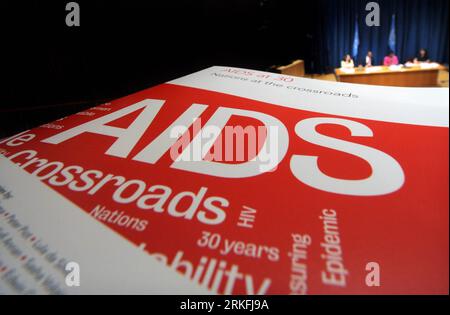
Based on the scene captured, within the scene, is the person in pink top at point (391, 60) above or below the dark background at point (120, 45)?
below

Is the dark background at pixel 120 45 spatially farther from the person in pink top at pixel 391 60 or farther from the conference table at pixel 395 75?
the conference table at pixel 395 75

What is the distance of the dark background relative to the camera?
7.63 ft

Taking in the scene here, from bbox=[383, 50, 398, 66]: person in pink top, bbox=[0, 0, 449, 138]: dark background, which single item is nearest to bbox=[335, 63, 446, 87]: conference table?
bbox=[383, 50, 398, 66]: person in pink top

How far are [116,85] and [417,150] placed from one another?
257 cm

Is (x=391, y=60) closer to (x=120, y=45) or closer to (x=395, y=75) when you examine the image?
(x=395, y=75)

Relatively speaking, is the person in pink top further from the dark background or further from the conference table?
the dark background

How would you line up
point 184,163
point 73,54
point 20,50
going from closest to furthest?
point 184,163, point 20,50, point 73,54

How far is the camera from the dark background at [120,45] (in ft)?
7.63

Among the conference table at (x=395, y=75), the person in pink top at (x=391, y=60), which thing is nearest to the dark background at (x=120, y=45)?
the person in pink top at (x=391, y=60)

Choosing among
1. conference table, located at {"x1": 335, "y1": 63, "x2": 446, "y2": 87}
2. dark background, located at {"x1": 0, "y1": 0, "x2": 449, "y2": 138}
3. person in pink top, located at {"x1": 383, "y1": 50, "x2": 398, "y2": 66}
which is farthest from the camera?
conference table, located at {"x1": 335, "y1": 63, "x2": 446, "y2": 87}

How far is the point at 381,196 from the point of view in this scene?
506 millimetres

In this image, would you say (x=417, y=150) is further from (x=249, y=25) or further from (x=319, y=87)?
(x=249, y=25)

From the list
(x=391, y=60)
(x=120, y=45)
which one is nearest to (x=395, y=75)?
(x=391, y=60)
